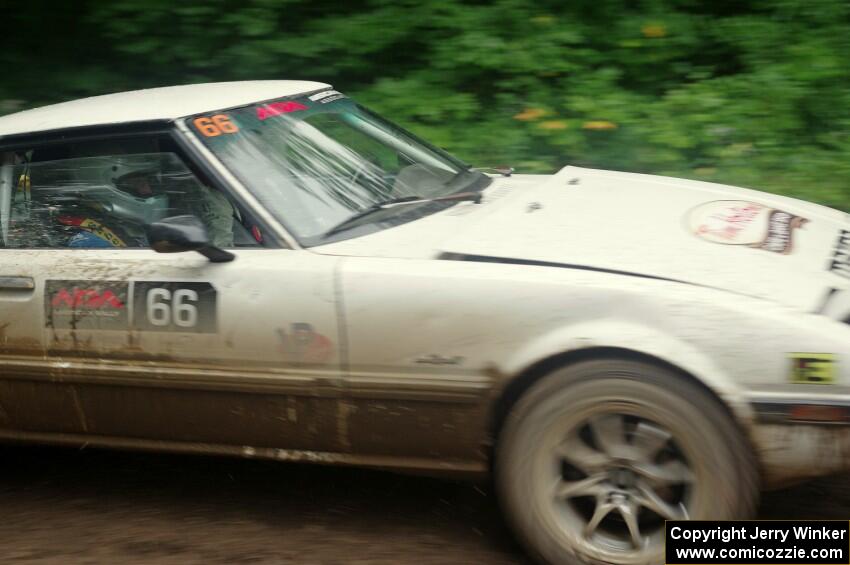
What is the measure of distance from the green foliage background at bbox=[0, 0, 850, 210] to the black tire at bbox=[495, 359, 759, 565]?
3.43m

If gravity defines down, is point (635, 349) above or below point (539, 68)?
below

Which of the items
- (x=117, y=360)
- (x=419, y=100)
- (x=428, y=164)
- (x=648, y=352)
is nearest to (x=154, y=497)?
(x=117, y=360)

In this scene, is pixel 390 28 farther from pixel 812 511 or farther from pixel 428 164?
pixel 812 511

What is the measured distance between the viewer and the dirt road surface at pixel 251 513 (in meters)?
3.37

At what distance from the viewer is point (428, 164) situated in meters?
4.30

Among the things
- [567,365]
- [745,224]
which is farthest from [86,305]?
[745,224]

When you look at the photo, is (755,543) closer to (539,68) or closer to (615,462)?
(615,462)

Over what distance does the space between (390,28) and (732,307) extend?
4848 mm

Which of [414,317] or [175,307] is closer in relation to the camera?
[414,317]

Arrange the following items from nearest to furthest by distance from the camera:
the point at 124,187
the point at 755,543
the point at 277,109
→ the point at 755,543 → the point at 124,187 → the point at 277,109

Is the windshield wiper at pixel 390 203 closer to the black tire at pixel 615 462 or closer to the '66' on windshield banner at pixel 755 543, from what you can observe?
the black tire at pixel 615 462

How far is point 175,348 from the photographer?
3365 mm

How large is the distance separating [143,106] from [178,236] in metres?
0.85

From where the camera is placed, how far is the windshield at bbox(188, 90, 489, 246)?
352cm
